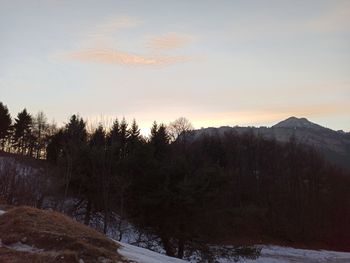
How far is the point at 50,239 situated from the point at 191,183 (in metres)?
17.5

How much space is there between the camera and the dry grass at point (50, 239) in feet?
25.1

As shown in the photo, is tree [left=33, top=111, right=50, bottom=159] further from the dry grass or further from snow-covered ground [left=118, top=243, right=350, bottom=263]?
the dry grass

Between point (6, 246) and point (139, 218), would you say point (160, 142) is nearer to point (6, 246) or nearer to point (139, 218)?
point (139, 218)

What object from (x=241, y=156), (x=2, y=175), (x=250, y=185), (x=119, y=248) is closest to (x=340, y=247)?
(x=250, y=185)

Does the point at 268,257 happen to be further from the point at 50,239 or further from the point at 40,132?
the point at 40,132

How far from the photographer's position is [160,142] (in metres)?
37.9

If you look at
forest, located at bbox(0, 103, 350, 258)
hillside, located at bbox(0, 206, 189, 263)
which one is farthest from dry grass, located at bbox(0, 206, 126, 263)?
forest, located at bbox(0, 103, 350, 258)

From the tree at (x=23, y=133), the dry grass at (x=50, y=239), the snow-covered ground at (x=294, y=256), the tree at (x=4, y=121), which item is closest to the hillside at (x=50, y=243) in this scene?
the dry grass at (x=50, y=239)

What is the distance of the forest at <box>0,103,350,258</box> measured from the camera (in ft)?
87.7

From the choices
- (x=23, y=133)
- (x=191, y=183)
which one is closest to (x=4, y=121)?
(x=23, y=133)

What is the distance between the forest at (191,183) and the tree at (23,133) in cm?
19

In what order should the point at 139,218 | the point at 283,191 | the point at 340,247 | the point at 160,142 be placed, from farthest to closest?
1. the point at 283,191
2. the point at 340,247
3. the point at 160,142
4. the point at 139,218

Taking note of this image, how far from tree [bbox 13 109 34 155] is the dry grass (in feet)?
232

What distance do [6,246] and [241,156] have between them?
228 feet
